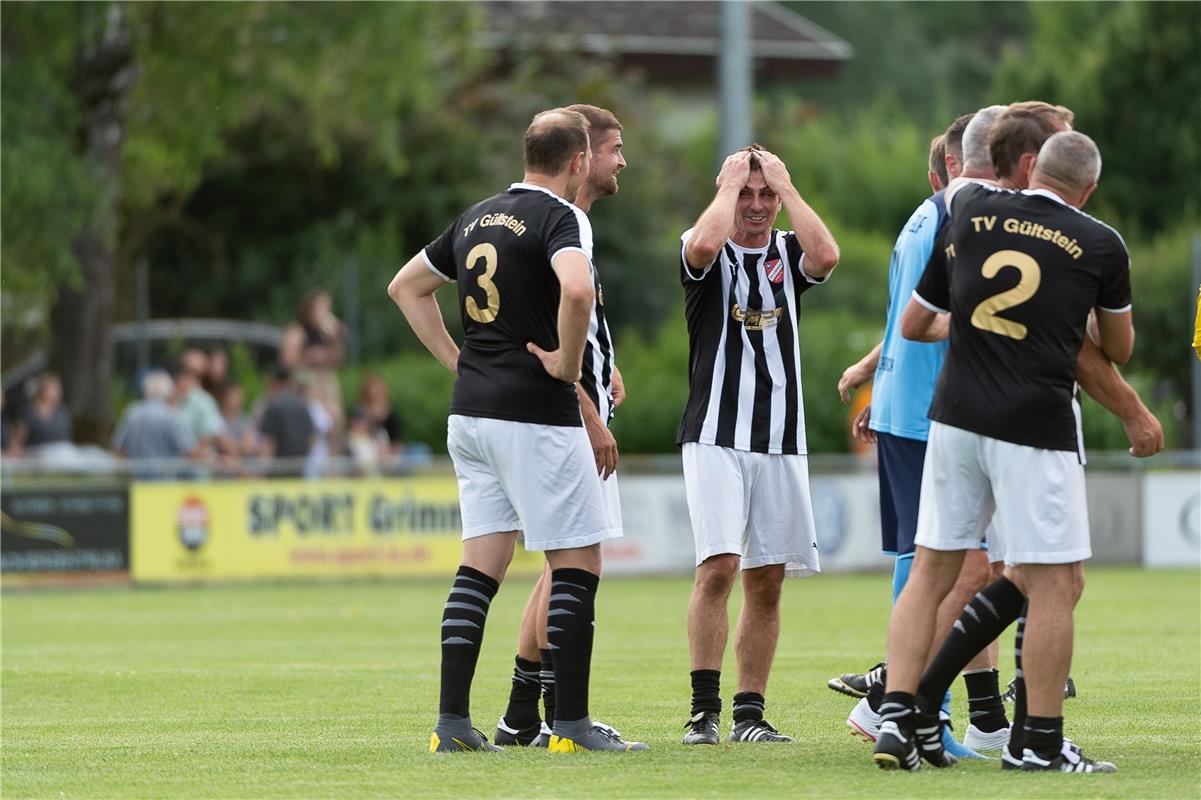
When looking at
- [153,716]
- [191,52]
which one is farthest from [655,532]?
[153,716]

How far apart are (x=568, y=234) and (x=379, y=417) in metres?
16.6

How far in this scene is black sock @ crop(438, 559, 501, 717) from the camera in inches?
313

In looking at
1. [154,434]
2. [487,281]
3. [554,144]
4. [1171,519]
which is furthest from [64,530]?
[554,144]

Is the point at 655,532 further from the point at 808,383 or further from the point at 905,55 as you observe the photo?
the point at 905,55

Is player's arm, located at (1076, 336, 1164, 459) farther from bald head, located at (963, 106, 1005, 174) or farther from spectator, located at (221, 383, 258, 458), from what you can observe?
spectator, located at (221, 383, 258, 458)

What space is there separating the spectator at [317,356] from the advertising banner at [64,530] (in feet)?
8.85

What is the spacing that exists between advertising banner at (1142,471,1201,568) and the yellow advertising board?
21.7 ft

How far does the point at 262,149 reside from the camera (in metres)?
36.7

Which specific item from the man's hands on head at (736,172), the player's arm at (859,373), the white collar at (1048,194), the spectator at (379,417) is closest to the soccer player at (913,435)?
the player's arm at (859,373)

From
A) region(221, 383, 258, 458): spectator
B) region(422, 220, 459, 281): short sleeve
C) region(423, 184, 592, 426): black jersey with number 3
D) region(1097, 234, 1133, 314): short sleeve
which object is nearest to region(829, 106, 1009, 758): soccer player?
region(1097, 234, 1133, 314): short sleeve

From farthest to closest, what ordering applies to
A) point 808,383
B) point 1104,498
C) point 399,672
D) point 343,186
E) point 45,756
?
point 343,186 < point 808,383 < point 1104,498 < point 399,672 < point 45,756

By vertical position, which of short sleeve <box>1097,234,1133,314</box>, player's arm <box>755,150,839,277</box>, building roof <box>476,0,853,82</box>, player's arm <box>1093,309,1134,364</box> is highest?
building roof <box>476,0,853,82</box>

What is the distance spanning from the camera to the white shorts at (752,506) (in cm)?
858

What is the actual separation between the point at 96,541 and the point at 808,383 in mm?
10262
